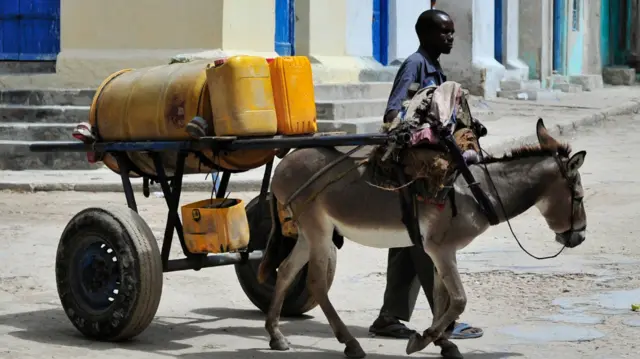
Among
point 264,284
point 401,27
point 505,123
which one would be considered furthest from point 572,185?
point 401,27

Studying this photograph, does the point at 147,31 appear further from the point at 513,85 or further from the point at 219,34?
the point at 513,85

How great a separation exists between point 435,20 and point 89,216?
6.92 ft

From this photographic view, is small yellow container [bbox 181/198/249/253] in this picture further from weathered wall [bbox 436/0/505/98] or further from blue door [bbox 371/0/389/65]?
weathered wall [bbox 436/0/505/98]

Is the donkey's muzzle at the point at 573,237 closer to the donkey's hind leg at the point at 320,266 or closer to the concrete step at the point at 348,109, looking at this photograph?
the donkey's hind leg at the point at 320,266

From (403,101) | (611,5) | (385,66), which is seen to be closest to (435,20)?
(403,101)

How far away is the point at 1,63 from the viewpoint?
1425cm

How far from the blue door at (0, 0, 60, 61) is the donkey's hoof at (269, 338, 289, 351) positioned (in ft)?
29.3

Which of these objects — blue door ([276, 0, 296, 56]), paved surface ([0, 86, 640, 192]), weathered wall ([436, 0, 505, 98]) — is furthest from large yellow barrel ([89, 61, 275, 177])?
weathered wall ([436, 0, 505, 98])

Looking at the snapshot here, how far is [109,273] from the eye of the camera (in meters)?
6.14

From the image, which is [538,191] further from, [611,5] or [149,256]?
[611,5]

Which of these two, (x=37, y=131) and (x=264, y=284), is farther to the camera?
(x=37, y=131)

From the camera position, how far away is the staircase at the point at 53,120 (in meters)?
12.7

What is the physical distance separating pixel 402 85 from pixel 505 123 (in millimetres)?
12042

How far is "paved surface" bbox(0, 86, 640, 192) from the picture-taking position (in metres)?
11.7
